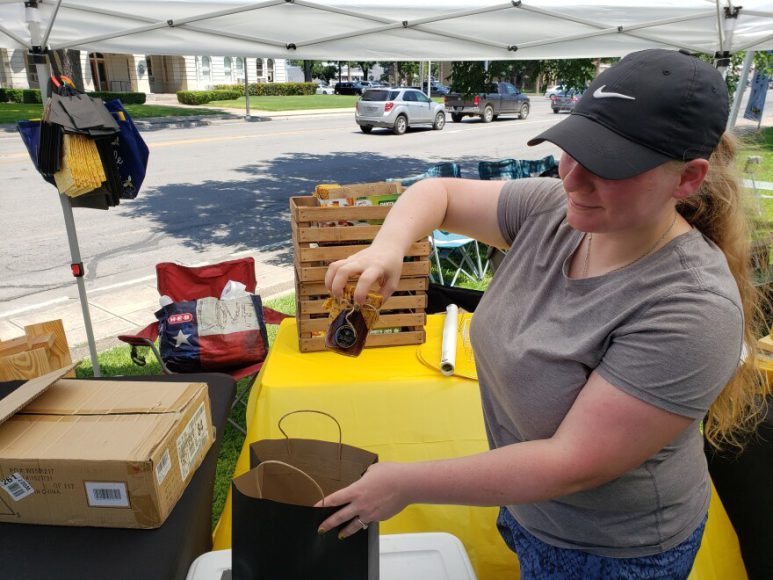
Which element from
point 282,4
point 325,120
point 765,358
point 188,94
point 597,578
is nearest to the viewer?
point 597,578

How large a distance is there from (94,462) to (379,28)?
10.7 feet

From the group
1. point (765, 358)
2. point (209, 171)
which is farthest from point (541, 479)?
point (209, 171)

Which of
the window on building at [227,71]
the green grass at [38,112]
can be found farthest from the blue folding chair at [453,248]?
the window on building at [227,71]

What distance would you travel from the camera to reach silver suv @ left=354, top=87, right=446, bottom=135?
1780 cm

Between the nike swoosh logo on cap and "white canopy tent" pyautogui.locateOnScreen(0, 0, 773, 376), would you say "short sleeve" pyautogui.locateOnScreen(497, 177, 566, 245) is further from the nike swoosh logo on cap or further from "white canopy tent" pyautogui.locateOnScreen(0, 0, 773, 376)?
"white canopy tent" pyautogui.locateOnScreen(0, 0, 773, 376)

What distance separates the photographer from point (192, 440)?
1.67m

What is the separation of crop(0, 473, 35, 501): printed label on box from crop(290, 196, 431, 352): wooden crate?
4.81 feet

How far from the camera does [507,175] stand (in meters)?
6.91

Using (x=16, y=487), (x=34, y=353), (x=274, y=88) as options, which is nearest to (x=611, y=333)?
(x=16, y=487)

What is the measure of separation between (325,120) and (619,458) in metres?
22.9

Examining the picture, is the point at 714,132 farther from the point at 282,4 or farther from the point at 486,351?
the point at 282,4

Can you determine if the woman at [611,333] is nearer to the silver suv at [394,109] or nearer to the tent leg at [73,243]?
the tent leg at [73,243]

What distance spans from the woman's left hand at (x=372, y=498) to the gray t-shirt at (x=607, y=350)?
1.00ft

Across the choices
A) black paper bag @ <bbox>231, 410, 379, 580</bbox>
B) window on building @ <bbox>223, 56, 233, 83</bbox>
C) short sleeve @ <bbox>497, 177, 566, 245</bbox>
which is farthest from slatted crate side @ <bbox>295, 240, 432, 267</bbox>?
window on building @ <bbox>223, 56, 233, 83</bbox>
